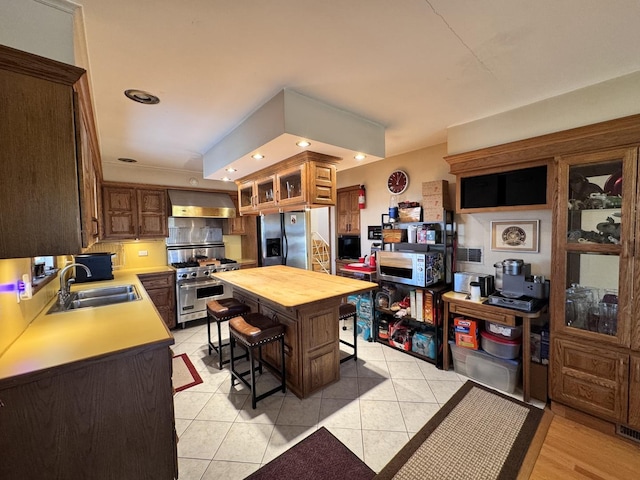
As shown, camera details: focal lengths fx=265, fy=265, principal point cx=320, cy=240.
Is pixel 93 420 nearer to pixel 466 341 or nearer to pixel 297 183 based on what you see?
pixel 297 183

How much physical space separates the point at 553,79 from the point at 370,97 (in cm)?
122

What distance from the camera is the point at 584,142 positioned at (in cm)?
187

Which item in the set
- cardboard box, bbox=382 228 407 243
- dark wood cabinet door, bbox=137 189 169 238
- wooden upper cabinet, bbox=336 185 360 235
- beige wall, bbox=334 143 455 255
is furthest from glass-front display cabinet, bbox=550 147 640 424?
dark wood cabinet door, bbox=137 189 169 238

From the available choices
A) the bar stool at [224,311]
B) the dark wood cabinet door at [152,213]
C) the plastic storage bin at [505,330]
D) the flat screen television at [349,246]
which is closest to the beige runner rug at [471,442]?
the plastic storage bin at [505,330]

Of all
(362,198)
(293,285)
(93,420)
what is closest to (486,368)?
(293,285)

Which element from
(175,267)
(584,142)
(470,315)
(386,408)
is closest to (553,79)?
(584,142)

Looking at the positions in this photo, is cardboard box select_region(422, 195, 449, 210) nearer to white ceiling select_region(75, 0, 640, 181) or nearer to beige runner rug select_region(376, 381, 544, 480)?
white ceiling select_region(75, 0, 640, 181)

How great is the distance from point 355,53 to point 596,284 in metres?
2.37

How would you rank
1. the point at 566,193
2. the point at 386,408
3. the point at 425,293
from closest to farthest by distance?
1. the point at 566,193
2. the point at 386,408
3. the point at 425,293

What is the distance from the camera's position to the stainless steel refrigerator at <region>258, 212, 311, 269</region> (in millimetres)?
4742

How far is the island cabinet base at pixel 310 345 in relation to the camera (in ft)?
7.53

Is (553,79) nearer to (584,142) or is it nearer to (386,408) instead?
(584,142)

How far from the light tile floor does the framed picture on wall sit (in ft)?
4.35

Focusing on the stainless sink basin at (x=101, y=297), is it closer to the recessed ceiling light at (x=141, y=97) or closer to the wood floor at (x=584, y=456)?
the recessed ceiling light at (x=141, y=97)
